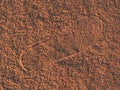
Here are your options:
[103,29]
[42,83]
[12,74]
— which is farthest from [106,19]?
[12,74]

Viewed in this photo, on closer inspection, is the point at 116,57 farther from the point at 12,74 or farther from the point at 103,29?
the point at 12,74

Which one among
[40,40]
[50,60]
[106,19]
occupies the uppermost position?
[106,19]

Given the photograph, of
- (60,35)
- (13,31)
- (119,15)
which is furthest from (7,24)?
(119,15)

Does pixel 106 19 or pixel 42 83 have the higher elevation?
pixel 106 19

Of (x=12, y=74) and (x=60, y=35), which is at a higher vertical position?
(x=60, y=35)

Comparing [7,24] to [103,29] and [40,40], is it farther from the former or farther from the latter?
[103,29]

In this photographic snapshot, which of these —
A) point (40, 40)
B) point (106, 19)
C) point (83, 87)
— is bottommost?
point (83, 87)
